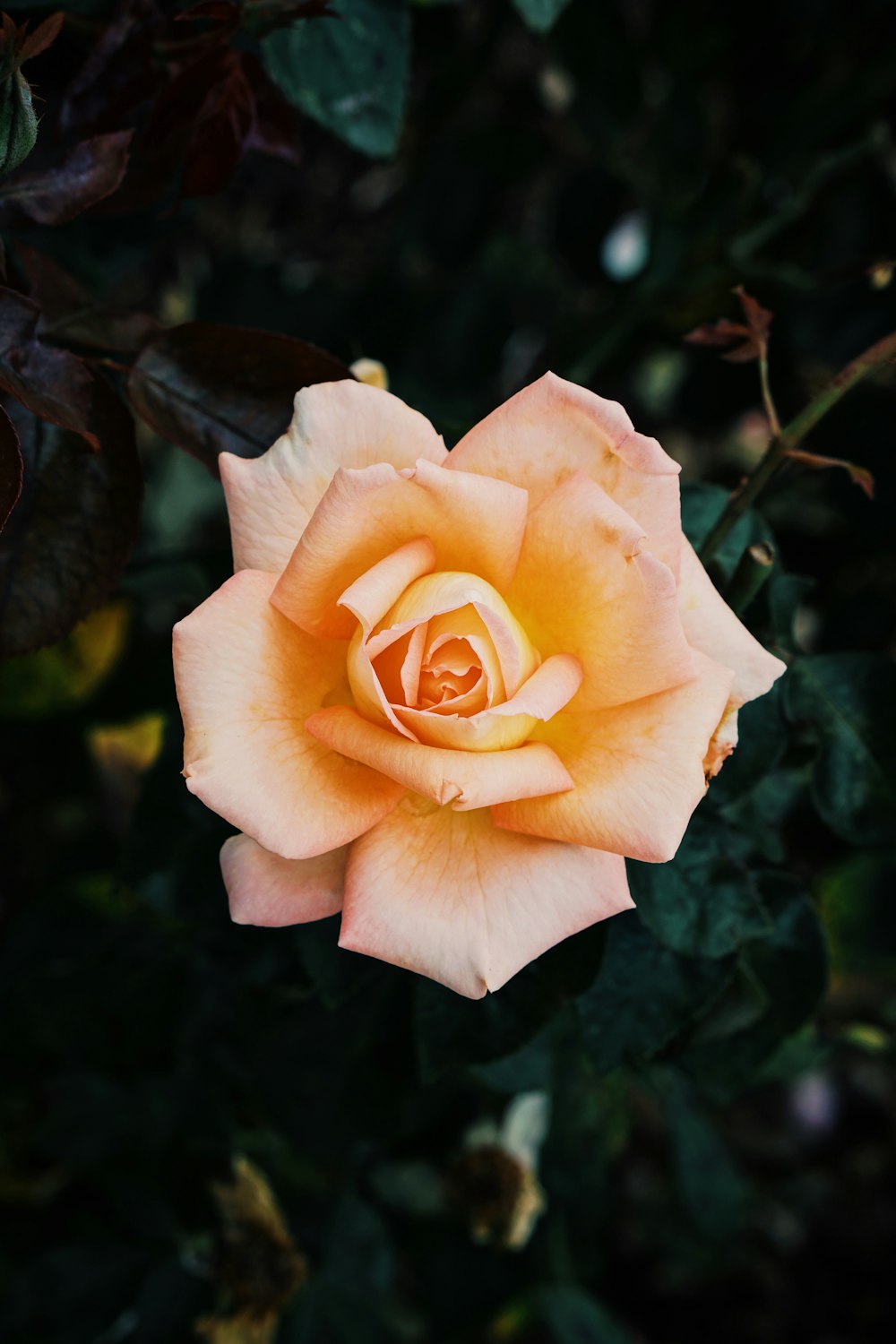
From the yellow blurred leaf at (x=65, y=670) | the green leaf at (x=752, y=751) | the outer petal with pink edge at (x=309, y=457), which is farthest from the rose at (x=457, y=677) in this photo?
the yellow blurred leaf at (x=65, y=670)

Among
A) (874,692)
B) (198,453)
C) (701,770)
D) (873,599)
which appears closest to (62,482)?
(198,453)

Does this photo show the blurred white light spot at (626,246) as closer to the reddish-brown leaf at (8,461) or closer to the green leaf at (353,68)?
the green leaf at (353,68)

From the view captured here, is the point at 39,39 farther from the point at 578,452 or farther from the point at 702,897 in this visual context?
the point at 702,897

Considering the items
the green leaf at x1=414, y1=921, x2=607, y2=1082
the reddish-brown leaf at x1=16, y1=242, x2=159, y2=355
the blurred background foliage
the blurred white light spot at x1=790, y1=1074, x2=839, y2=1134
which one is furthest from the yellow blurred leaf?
the blurred white light spot at x1=790, y1=1074, x2=839, y2=1134

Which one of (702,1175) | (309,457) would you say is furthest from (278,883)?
(702,1175)

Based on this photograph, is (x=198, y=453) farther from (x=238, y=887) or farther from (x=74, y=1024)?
(x=74, y=1024)
